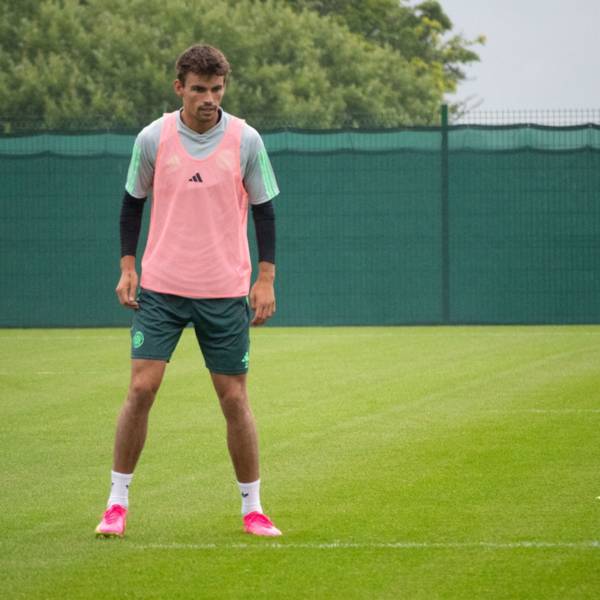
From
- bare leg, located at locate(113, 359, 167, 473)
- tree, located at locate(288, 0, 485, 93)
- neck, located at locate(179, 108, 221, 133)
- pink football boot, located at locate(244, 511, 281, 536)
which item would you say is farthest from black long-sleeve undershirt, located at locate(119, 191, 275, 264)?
tree, located at locate(288, 0, 485, 93)

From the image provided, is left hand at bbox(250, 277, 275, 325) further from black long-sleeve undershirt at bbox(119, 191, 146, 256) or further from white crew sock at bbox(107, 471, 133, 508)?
white crew sock at bbox(107, 471, 133, 508)

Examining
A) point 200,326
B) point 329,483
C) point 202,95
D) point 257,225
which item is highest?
point 202,95

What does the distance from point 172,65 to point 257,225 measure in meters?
40.7

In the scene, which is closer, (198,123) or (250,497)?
(198,123)

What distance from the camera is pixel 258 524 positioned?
7117 mm

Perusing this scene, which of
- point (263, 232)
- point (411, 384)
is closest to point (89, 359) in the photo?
point (411, 384)

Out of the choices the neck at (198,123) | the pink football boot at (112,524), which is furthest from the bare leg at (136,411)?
the neck at (198,123)

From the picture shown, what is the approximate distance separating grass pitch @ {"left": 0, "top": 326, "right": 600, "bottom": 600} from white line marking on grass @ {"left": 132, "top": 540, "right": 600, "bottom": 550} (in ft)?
0.05

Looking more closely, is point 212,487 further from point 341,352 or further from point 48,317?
point 48,317

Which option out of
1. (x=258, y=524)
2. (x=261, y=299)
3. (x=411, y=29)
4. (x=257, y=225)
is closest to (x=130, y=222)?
(x=257, y=225)

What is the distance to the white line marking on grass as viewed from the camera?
6738 mm

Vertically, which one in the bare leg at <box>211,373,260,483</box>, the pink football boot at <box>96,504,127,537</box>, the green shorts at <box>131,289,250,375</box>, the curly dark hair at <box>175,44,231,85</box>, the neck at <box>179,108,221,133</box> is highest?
the curly dark hair at <box>175,44,231,85</box>

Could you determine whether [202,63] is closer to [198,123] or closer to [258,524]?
[198,123]

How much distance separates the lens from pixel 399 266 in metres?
22.1
